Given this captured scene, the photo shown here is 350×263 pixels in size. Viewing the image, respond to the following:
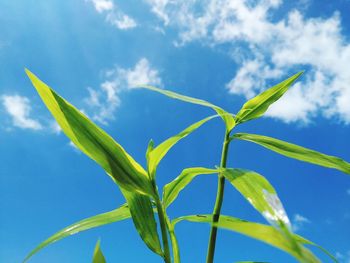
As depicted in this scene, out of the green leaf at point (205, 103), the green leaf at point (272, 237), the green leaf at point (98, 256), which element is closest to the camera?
the green leaf at point (272, 237)

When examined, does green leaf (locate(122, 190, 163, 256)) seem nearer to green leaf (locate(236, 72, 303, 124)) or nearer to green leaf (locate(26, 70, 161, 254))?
green leaf (locate(26, 70, 161, 254))

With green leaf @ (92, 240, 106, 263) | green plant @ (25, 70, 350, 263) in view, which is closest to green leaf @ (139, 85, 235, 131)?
green plant @ (25, 70, 350, 263)

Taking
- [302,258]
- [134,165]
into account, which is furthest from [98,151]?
[302,258]

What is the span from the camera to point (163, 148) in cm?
64

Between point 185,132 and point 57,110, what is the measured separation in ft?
0.57

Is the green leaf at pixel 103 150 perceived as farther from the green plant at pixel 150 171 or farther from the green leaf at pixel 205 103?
the green leaf at pixel 205 103

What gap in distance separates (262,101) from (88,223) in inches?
13.2

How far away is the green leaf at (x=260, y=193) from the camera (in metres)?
0.45

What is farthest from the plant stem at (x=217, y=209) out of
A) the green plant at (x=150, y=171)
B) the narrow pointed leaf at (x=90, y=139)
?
the narrow pointed leaf at (x=90, y=139)

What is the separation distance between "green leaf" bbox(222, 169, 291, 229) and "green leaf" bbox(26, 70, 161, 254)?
13cm

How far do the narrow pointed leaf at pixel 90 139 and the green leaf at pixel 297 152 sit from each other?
7.0 inches

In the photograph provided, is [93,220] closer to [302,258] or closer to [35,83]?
[35,83]

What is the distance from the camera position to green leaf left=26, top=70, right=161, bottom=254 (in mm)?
602

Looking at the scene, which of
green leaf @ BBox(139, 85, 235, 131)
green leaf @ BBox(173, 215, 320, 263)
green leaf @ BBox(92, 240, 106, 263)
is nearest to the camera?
green leaf @ BBox(173, 215, 320, 263)
